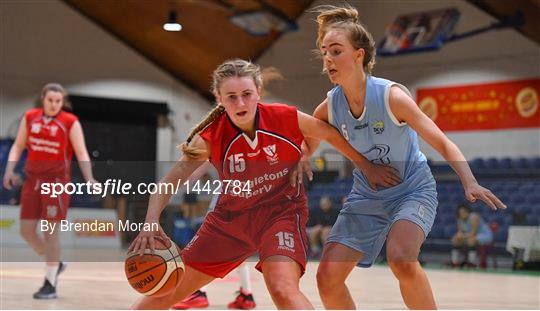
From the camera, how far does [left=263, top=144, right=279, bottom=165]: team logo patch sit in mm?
3512

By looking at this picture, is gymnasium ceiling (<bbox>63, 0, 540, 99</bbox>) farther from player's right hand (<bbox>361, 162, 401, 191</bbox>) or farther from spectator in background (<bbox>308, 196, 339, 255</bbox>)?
player's right hand (<bbox>361, 162, 401, 191</bbox>)

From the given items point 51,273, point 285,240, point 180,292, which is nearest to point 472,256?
point 51,273

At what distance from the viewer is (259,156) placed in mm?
3504

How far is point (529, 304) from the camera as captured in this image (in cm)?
593

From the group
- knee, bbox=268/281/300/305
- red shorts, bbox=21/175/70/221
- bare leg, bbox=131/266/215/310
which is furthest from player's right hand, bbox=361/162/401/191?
red shorts, bbox=21/175/70/221

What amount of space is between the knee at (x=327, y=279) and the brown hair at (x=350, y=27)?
930 mm

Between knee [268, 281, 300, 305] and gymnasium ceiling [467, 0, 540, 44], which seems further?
gymnasium ceiling [467, 0, 540, 44]

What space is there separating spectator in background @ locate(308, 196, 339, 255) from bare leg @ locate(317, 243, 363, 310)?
0.94 metres

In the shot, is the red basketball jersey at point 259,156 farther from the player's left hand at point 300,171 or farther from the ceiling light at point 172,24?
the ceiling light at point 172,24

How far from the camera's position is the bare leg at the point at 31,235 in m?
6.01

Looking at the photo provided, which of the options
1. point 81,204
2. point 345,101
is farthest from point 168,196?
point 81,204

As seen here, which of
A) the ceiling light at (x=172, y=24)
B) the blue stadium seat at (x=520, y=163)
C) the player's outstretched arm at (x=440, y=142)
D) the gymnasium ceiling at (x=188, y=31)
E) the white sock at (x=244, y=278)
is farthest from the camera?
the gymnasium ceiling at (x=188, y=31)

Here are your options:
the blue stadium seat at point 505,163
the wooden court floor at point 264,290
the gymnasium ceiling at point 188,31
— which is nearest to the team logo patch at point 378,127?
the wooden court floor at point 264,290

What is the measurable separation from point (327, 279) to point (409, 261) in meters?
0.38
